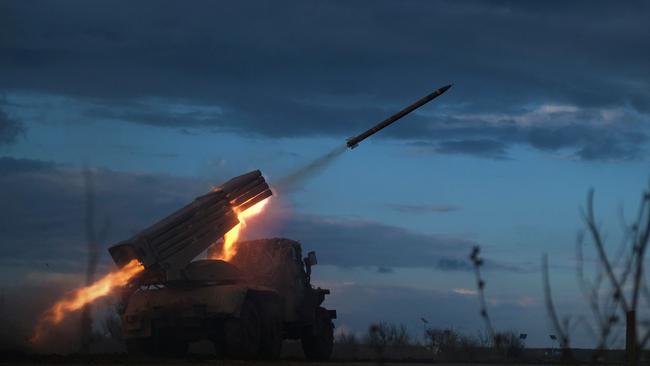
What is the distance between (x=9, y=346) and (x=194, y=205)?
6163 mm

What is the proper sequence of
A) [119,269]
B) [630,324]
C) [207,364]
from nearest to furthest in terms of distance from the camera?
[630,324], [207,364], [119,269]

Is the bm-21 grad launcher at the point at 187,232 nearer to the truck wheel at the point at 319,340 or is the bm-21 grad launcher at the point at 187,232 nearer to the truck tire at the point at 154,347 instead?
the truck tire at the point at 154,347

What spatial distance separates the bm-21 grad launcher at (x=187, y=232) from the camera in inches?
953

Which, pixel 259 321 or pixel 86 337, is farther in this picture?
pixel 86 337

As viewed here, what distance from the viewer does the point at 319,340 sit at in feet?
98.3

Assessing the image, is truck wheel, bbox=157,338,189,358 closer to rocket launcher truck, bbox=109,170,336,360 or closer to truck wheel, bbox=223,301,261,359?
rocket launcher truck, bbox=109,170,336,360

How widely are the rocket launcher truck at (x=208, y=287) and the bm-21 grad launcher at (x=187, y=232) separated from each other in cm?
2

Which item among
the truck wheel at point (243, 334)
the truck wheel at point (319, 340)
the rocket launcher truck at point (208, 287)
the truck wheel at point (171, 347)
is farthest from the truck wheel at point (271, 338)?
the truck wheel at point (319, 340)

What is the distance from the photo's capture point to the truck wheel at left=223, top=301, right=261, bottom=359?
25.0 meters

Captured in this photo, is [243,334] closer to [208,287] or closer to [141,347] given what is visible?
[208,287]

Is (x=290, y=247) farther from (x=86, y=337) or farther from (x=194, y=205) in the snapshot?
(x=86, y=337)

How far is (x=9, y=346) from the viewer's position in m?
25.8

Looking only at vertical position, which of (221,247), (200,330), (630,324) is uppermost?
(221,247)

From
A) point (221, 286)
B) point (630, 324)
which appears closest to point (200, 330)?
point (221, 286)
